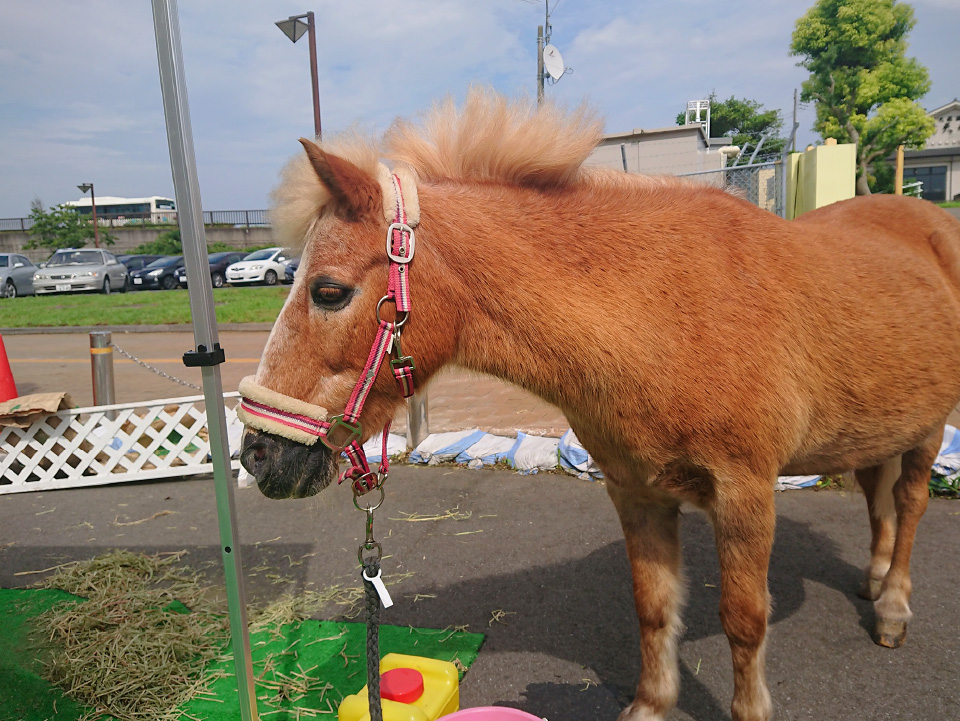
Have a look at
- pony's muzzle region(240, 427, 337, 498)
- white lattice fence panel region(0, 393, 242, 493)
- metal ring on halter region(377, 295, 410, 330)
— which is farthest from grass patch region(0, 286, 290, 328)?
metal ring on halter region(377, 295, 410, 330)

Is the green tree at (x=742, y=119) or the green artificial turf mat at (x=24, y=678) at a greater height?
the green tree at (x=742, y=119)

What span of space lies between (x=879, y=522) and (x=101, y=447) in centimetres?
609

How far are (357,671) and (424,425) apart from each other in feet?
10.9

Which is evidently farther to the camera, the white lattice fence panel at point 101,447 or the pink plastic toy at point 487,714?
the white lattice fence panel at point 101,447

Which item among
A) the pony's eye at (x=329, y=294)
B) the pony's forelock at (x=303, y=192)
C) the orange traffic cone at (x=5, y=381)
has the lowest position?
the orange traffic cone at (x=5, y=381)

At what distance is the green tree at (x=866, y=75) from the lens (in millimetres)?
31500

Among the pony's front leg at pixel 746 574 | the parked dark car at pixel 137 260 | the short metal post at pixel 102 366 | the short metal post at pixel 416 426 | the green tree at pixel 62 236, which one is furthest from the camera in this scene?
the parked dark car at pixel 137 260

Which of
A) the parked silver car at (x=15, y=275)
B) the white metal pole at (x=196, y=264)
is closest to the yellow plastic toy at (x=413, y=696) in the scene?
the white metal pole at (x=196, y=264)

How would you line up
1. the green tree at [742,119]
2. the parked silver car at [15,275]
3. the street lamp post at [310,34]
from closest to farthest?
the street lamp post at [310,34]
the parked silver car at [15,275]
the green tree at [742,119]

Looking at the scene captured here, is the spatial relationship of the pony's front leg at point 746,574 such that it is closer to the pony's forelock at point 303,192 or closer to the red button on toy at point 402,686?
the red button on toy at point 402,686

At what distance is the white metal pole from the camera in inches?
74.7

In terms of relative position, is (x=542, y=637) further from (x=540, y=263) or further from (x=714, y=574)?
(x=540, y=263)

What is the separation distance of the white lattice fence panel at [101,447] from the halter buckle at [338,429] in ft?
13.1

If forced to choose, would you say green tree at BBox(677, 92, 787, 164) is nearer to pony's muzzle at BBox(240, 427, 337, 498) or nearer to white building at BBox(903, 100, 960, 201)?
white building at BBox(903, 100, 960, 201)
